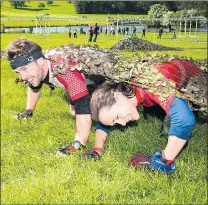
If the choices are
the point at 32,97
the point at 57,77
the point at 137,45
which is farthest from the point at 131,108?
the point at 32,97

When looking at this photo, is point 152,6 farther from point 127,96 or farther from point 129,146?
point 129,146

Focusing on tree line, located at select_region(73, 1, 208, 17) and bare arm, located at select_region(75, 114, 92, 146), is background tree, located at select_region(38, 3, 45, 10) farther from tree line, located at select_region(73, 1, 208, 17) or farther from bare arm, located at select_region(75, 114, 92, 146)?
bare arm, located at select_region(75, 114, 92, 146)

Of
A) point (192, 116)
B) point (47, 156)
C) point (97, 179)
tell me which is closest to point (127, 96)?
point (192, 116)

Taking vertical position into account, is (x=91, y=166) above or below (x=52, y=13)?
below

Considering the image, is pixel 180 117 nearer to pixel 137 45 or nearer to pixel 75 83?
pixel 137 45

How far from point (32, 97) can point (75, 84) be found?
1.68 ft

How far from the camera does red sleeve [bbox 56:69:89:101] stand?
212 cm

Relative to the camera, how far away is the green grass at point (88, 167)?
1957 mm

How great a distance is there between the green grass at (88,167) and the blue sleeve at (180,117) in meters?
0.23

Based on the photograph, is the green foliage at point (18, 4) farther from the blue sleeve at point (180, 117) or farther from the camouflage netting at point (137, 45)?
the blue sleeve at point (180, 117)

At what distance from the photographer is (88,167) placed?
216cm

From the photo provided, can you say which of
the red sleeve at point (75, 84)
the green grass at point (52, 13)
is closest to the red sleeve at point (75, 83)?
the red sleeve at point (75, 84)

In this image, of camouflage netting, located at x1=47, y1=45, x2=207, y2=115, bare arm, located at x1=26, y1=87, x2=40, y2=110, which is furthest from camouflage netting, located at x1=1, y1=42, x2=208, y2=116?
bare arm, located at x1=26, y1=87, x2=40, y2=110

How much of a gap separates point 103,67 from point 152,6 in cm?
29
